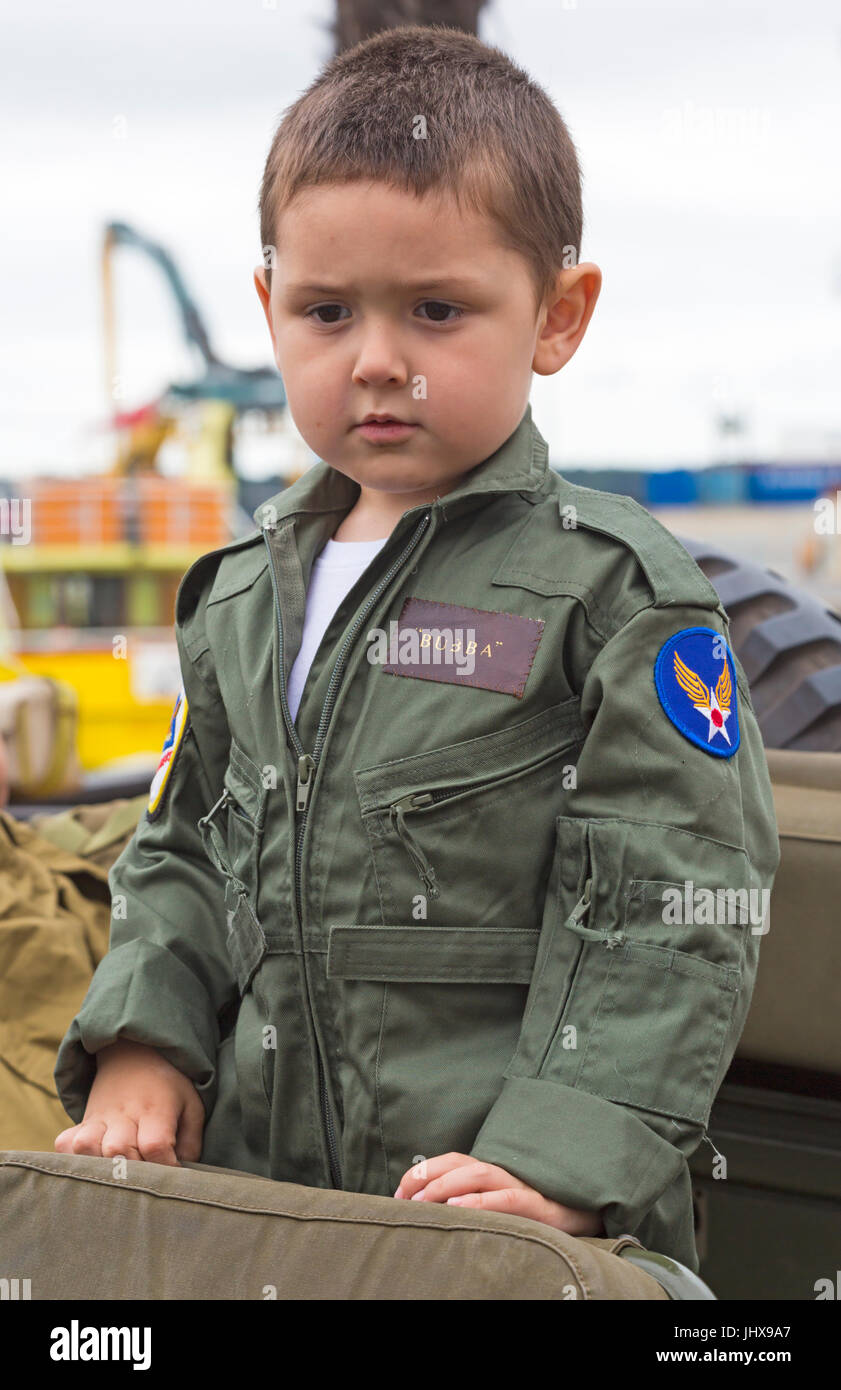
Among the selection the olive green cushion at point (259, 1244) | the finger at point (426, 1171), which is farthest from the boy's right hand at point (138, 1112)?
the finger at point (426, 1171)

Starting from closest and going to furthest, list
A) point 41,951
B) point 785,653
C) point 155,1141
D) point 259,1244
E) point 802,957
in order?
1. point 259,1244
2. point 155,1141
3. point 802,957
4. point 41,951
5. point 785,653

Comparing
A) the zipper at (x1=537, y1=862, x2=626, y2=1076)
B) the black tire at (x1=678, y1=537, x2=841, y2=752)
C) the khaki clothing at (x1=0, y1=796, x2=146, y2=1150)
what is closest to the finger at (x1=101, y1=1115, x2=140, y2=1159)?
the zipper at (x1=537, y1=862, x2=626, y2=1076)

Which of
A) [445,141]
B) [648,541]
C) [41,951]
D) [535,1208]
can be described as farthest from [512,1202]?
[41,951]

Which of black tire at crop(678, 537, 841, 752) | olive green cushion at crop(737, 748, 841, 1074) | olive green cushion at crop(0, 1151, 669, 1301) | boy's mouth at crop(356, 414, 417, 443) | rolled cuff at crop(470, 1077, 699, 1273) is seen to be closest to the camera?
olive green cushion at crop(0, 1151, 669, 1301)

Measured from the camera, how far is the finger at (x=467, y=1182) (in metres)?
0.93

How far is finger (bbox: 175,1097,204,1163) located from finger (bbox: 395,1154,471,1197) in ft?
0.84

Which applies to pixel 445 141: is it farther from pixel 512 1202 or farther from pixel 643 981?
pixel 512 1202

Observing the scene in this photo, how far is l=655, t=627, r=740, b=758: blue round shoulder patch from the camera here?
3.28 feet

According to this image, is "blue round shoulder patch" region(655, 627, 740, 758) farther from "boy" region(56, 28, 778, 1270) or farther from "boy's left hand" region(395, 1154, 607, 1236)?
"boy's left hand" region(395, 1154, 607, 1236)

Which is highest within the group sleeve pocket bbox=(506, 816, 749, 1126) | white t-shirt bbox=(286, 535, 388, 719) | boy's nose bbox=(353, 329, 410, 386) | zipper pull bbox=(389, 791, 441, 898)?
boy's nose bbox=(353, 329, 410, 386)

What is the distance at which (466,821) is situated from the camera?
3.35 ft

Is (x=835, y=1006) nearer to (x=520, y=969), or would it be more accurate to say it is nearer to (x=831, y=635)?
(x=520, y=969)

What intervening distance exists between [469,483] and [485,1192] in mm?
502
